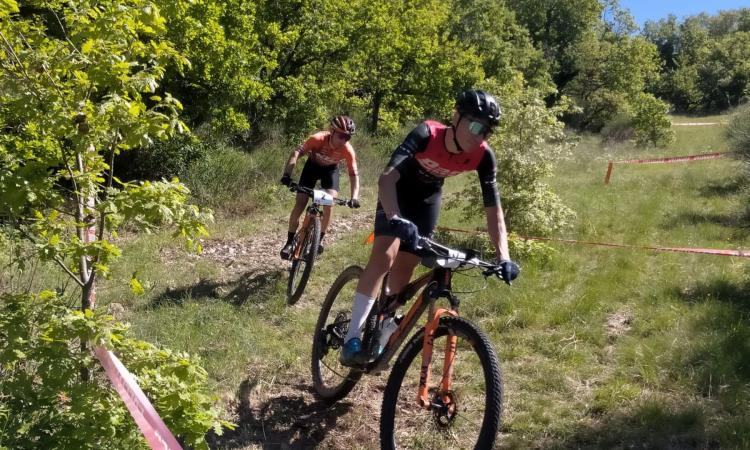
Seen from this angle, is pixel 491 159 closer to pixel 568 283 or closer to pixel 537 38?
pixel 568 283

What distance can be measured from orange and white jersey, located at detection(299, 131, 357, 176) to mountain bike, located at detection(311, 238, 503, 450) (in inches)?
96.6

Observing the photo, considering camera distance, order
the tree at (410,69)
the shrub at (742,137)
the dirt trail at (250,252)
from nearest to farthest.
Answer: the dirt trail at (250,252) < the shrub at (742,137) < the tree at (410,69)

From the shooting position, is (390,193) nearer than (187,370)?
No

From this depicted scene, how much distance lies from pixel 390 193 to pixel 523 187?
5.39 meters

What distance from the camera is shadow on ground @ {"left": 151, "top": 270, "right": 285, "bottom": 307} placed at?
670 cm

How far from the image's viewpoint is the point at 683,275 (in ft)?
21.7

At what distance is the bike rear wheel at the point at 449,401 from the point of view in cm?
302

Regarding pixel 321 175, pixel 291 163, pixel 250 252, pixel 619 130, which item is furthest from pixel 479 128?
pixel 619 130

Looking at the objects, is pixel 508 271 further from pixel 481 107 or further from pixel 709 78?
pixel 709 78

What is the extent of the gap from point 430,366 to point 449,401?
9.0 inches

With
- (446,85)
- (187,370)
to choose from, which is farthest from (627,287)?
(446,85)

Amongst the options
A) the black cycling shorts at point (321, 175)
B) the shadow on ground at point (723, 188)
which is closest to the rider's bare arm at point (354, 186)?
the black cycling shorts at point (321, 175)

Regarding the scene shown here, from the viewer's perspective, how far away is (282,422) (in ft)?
13.9

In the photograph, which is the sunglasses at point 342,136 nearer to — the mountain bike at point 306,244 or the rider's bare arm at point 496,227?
the mountain bike at point 306,244
